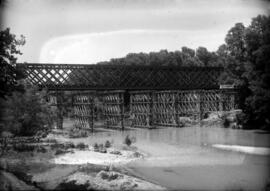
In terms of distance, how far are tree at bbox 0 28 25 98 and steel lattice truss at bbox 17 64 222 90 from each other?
28878 millimetres

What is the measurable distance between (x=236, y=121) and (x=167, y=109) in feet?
33.2

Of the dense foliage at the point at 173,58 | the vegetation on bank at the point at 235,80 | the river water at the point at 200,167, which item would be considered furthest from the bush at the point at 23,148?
the dense foliage at the point at 173,58

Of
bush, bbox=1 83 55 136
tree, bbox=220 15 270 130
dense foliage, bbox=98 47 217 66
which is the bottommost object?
bush, bbox=1 83 55 136

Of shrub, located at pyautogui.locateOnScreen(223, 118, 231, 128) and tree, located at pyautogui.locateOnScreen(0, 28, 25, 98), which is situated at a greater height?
tree, located at pyautogui.locateOnScreen(0, 28, 25, 98)

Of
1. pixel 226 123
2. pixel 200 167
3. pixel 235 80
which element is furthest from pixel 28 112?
pixel 235 80

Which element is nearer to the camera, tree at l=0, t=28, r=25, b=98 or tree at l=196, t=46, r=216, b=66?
tree at l=0, t=28, r=25, b=98

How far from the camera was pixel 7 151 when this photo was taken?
21312 mm

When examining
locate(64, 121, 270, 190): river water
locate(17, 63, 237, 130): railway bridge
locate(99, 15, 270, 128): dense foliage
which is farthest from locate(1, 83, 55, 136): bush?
locate(99, 15, 270, 128): dense foliage

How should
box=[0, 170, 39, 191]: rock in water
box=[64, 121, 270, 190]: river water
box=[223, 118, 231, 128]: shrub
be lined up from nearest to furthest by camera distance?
box=[0, 170, 39, 191]: rock in water
box=[64, 121, 270, 190]: river water
box=[223, 118, 231, 128]: shrub

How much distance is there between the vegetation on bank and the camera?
1664cm

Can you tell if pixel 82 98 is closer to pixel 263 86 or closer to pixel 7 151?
pixel 263 86

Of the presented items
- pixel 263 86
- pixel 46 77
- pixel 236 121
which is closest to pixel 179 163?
pixel 263 86

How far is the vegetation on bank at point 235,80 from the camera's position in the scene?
1664 centimetres

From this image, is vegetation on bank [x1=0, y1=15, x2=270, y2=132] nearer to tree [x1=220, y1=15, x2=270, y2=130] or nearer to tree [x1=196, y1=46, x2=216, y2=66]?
tree [x1=220, y1=15, x2=270, y2=130]
